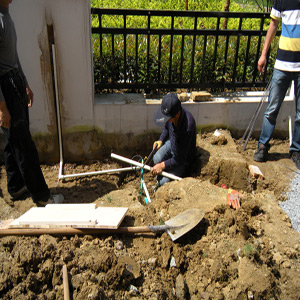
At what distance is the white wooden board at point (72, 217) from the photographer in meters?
3.22

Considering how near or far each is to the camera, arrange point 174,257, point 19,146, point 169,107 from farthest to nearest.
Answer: point 169,107 → point 19,146 → point 174,257

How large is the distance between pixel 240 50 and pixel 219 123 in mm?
1383

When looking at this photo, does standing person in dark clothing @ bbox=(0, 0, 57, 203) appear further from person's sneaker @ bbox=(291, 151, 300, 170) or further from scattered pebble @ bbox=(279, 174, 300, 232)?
person's sneaker @ bbox=(291, 151, 300, 170)

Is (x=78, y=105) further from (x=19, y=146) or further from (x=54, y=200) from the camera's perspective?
(x=54, y=200)

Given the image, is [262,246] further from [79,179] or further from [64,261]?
[79,179]

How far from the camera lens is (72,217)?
3.37m

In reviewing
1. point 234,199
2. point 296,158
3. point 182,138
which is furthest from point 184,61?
point 234,199

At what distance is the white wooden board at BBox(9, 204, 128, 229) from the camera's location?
3.22 meters

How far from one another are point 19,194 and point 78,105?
146 cm

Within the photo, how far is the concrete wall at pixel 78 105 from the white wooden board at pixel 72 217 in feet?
5.52

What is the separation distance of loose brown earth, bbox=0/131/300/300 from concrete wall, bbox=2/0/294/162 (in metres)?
1.29

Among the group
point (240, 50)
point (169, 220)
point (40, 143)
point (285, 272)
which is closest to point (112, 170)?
point (40, 143)

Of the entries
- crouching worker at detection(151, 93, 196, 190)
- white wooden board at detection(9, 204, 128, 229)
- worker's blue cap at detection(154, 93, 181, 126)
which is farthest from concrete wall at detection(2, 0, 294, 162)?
white wooden board at detection(9, 204, 128, 229)

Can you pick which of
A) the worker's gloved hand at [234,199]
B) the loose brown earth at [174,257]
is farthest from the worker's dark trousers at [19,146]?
the worker's gloved hand at [234,199]
